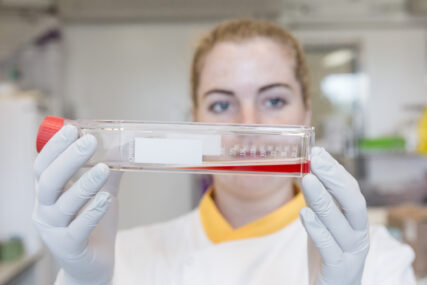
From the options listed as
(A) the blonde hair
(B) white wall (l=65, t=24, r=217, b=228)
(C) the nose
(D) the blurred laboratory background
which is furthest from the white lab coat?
(B) white wall (l=65, t=24, r=217, b=228)

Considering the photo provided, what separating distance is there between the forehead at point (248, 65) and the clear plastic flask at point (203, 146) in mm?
318

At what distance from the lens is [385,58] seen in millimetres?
2578

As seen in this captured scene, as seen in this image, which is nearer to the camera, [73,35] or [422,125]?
[422,125]

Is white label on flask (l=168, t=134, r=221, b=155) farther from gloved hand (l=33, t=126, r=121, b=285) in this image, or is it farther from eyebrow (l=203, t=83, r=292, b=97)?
eyebrow (l=203, t=83, r=292, b=97)

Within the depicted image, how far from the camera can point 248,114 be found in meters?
0.86

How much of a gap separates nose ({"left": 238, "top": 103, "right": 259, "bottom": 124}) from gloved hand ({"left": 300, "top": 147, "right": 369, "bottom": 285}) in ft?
0.99

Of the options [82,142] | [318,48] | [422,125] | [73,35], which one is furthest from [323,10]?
[82,142]

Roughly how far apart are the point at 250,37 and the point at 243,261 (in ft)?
1.79

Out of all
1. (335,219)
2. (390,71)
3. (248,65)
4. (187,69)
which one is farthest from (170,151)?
(390,71)

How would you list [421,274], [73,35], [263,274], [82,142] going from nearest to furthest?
[82,142] → [263,274] → [421,274] → [73,35]

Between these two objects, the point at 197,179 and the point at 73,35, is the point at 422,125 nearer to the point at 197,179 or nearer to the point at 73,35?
the point at 197,179

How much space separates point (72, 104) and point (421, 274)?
2.22m

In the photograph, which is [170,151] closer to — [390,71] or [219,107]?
[219,107]

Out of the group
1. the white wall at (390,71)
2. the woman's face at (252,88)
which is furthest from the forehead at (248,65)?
the white wall at (390,71)
